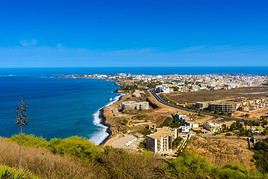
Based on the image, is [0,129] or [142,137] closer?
[142,137]

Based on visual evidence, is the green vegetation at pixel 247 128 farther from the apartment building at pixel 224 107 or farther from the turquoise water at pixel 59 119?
the turquoise water at pixel 59 119

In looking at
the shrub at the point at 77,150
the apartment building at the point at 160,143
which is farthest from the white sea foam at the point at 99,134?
the shrub at the point at 77,150

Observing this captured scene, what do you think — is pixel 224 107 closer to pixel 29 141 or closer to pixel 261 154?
pixel 261 154

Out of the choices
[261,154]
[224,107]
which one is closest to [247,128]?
[261,154]

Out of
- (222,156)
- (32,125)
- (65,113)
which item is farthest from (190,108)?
(222,156)

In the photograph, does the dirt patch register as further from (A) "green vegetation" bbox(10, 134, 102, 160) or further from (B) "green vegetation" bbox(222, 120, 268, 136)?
(A) "green vegetation" bbox(10, 134, 102, 160)

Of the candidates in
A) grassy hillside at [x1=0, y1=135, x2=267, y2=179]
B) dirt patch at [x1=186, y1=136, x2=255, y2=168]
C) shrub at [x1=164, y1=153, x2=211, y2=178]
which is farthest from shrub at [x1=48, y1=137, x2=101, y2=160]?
dirt patch at [x1=186, y1=136, x2=255, y2=168]

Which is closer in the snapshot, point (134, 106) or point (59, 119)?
point (59, 119)

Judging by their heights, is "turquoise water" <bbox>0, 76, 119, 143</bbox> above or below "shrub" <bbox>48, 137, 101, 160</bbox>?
below


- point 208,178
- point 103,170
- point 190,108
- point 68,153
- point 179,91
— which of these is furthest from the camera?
point 179,91

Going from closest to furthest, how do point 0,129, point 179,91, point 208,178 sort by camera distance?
point 208,178
point 0,129
point 179,91

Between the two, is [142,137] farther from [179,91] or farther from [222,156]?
[179,91]
